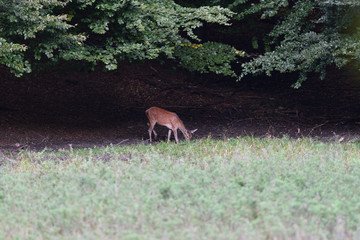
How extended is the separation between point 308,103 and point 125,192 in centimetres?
1242

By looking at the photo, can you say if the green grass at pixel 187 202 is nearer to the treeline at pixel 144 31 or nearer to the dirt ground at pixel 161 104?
the treeline at pixel 144 31

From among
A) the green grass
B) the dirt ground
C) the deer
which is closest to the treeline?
the deer

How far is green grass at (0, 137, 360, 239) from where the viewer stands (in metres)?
4.72

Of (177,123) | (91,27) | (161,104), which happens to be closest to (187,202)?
(91,27)

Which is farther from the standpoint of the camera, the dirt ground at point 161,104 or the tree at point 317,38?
the dirt ground at point 161,104

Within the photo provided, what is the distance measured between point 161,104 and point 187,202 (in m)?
11.8

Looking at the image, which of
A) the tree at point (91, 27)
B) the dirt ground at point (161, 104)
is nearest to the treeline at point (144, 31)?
the tree at point (91, 27)

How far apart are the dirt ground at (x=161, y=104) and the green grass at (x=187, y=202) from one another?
6.56 metres

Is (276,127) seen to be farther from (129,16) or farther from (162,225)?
(162,225)

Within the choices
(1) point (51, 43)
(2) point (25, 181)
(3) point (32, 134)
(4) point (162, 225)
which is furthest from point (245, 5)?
(4) point (162, 225)

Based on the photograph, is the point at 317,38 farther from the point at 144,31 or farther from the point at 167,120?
the point at 167,120

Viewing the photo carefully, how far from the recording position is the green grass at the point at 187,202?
4.72 meters

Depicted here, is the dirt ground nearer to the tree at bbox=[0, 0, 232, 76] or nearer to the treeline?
the treeline

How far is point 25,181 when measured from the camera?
674 centimetres
